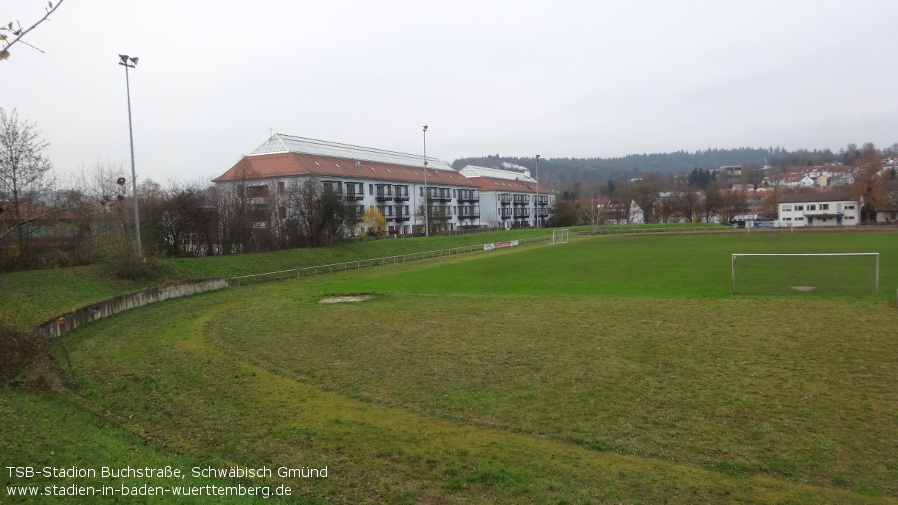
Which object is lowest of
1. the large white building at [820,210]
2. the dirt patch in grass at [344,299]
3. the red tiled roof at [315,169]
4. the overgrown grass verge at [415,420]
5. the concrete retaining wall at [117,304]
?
the overgrown grass verge at [415,420]

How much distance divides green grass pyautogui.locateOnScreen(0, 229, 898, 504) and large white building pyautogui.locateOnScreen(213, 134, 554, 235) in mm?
32678

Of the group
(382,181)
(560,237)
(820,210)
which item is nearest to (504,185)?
(560,237)

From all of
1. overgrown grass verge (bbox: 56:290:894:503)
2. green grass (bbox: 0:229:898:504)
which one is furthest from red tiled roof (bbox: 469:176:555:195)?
overgrown grass verge (bbox: 56:290:894:503)

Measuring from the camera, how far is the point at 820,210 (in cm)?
9894

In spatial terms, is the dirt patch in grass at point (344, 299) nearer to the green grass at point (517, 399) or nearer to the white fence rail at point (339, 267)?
the green grass at point (517, 399)

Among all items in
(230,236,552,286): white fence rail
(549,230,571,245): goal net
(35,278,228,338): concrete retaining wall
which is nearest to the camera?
(35,278,228,338): concrete retaining wall

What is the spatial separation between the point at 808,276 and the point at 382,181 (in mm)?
54160

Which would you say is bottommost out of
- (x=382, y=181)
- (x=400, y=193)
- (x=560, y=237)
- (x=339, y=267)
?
(x=339, y=267)

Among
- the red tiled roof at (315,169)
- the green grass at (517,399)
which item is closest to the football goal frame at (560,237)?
the red tiled roof at (315,169)

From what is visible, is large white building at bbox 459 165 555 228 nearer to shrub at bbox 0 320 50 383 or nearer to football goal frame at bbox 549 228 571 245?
football goal frame at bbox 549 228 571 245

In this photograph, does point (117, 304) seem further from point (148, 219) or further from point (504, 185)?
point (504, 185)

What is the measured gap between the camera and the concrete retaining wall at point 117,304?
17766 mm

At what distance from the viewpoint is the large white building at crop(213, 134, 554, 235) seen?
5766 centimetres

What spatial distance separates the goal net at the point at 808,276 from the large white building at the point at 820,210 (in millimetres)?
71833
